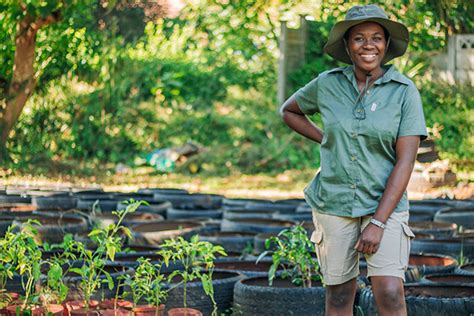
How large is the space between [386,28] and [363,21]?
0.11 meters

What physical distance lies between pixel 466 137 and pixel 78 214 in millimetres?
10195

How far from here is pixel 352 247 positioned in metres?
3.87

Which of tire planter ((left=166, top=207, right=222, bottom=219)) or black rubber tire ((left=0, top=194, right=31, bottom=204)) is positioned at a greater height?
black rubber tire ((left=0, top=194, right=31, bottom=204))

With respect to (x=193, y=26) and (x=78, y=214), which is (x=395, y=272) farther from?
(x=193, y=26)

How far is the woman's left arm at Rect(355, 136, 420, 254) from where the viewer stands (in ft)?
12.2

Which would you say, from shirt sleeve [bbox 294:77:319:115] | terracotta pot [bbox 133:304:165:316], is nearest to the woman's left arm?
shirt sleeve [bbox 294:77:319:115]

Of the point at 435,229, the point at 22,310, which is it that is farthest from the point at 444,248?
the point at 22,310

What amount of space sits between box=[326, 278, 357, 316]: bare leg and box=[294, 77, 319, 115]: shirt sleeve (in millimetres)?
733

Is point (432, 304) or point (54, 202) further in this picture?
point (54, 202)

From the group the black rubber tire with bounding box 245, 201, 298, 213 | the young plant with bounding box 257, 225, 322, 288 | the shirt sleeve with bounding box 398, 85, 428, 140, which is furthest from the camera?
the black rubber tire with bounding box 245, 201, 298, 213

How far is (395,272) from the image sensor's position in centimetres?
374

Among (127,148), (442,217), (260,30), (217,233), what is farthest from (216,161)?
(217,233)

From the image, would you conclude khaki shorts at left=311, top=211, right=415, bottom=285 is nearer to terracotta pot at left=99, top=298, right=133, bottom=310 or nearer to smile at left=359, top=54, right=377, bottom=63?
smile at left=359, top=54, right=377, bottom=63

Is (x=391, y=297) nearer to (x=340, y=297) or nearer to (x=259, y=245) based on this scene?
(x=340, y=297)
